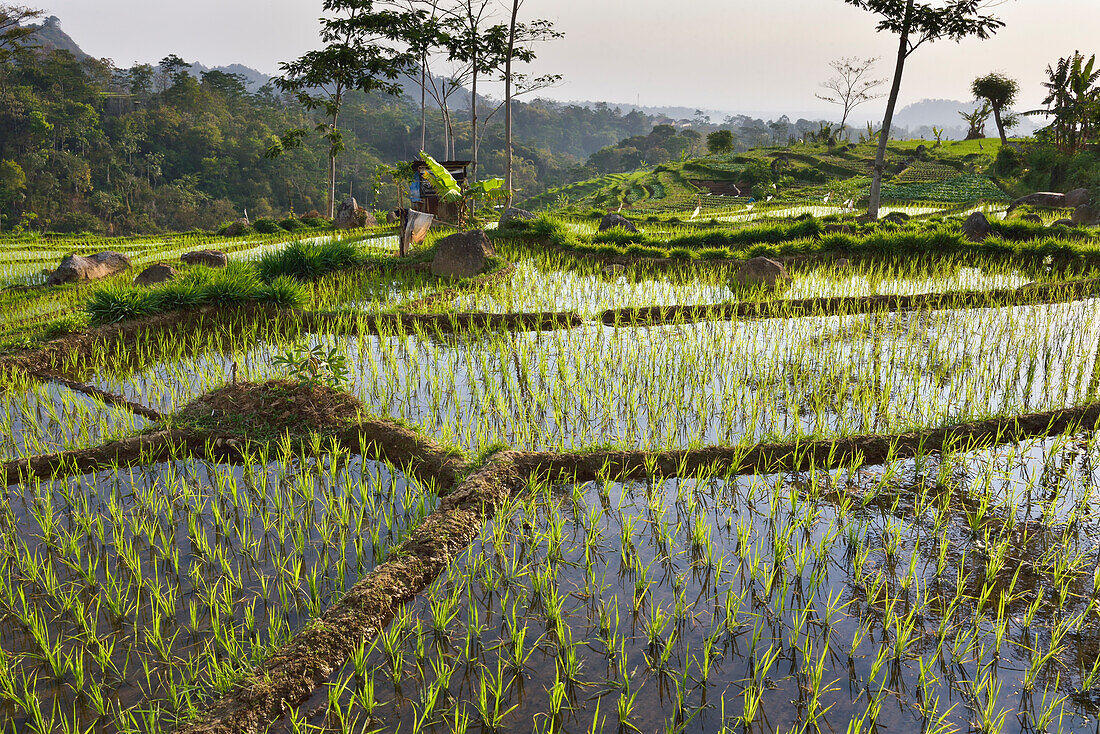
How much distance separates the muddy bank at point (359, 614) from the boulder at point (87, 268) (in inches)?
329

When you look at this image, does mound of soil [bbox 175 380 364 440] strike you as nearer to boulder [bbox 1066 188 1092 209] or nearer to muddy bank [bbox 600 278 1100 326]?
muddy bank [bbox 600 278 1100 326]

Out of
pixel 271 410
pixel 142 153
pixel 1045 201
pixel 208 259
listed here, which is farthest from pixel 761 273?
pixel 142 153

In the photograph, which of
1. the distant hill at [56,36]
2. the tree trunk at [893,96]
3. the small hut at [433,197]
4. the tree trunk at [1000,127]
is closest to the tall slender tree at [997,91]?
the tree trunk at [1000,127]

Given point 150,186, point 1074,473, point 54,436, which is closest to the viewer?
point 1074,473

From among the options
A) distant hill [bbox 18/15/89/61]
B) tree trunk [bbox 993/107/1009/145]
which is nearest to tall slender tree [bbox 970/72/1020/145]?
tree trunk [bbox 993/107/1009/145]

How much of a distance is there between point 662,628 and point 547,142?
79.8 m

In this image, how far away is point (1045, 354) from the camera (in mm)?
5117

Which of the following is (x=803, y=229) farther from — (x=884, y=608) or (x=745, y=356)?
(x=884, y=608)

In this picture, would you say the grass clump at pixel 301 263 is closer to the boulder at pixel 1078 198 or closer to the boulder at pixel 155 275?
the boulder at pixel 155 275

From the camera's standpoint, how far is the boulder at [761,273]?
7.96 m

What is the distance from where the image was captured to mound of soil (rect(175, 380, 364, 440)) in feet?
12.7

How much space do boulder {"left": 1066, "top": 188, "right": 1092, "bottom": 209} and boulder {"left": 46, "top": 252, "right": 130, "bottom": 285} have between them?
64.8 feet

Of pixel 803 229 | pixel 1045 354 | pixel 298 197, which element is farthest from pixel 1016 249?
pixel 298 197

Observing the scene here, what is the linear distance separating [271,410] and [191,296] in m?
3.17
